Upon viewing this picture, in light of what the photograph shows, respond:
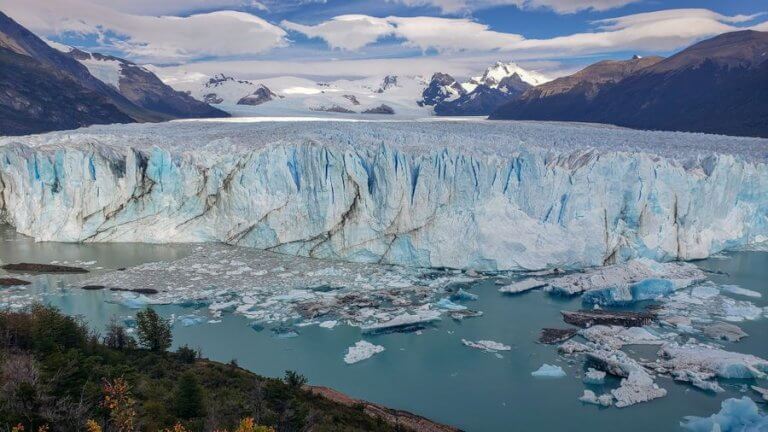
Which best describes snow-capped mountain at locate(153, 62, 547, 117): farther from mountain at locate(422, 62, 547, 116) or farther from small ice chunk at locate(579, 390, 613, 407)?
small ice chunk at locate(579, 390, 613, 407)

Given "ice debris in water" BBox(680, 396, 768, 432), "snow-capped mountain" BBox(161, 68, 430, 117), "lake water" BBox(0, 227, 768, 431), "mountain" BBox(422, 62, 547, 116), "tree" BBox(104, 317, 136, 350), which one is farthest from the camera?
"mountain" BBox(422, 62, 547, 116)

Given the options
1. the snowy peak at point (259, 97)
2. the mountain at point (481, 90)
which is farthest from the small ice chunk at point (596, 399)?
the mountain at point (481, 90)

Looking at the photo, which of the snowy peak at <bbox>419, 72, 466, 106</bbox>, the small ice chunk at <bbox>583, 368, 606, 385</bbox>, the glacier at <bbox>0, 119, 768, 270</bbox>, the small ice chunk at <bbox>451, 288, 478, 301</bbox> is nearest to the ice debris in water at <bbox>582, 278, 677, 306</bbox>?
the glacier at <bbox>0, 119, 768, 270</bbox>

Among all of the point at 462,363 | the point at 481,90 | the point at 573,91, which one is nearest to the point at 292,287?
the point at 462,363

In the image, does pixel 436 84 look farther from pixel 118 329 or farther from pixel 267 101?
pixel 118 329

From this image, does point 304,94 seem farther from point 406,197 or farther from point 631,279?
point 631,279

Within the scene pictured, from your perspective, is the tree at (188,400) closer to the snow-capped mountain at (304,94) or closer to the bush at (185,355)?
the bush at (185,355)
